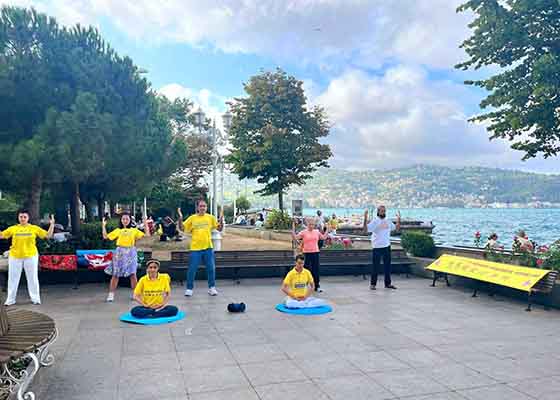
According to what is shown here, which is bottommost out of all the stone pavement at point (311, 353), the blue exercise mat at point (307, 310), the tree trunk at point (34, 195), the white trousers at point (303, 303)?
the stone pavement at point (311, 353)

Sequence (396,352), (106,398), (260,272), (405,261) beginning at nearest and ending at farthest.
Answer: (106,398), (396,352), (260,272), (405,261)

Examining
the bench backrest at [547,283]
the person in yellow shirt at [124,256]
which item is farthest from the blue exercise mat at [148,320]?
the bench backrest at [547,283]

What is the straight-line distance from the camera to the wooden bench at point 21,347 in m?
3.59

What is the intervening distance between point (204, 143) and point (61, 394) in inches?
1348

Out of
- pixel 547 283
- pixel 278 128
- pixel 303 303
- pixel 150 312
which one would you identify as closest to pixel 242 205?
pixel 278 128

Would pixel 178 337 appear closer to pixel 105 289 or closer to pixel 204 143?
pixel 105 289

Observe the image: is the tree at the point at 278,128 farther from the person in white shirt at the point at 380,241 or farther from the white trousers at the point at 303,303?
the white trousers at the point at 303,303

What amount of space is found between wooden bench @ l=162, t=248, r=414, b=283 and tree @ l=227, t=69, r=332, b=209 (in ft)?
38.5

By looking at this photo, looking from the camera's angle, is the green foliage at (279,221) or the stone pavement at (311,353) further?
the green foliage at (279,221)

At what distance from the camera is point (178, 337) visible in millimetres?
5965

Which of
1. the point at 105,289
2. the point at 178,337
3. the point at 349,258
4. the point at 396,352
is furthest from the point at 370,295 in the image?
the point at 105,289

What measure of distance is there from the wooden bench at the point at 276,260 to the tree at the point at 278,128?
1172 cm

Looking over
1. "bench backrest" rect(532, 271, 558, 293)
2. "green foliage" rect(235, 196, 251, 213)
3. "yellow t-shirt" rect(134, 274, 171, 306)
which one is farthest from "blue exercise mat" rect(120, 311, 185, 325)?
"green foliage" rect(235, 196, 251, 213)

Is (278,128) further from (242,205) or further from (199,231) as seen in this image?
(242,205)
